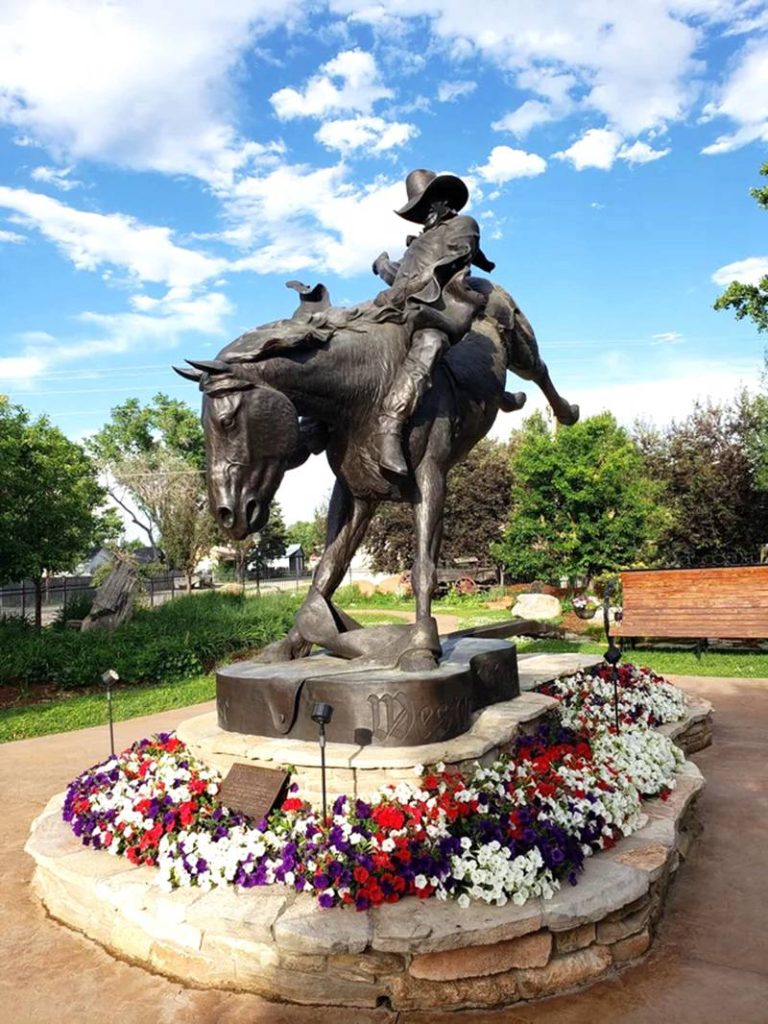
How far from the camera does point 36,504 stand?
43.5 ft

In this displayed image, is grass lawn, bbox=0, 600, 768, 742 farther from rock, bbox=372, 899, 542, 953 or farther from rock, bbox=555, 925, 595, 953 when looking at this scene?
rock, bbox=555, 925, 595, 953

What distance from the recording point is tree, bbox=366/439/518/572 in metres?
25.7

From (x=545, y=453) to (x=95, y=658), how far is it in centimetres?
1078

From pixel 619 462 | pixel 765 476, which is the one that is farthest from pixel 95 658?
pixel 765 476

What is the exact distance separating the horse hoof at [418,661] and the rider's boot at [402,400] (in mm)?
990

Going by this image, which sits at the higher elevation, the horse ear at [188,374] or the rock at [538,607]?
the horse ear at [188,374]

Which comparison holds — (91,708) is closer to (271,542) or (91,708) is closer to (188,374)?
(188,374)

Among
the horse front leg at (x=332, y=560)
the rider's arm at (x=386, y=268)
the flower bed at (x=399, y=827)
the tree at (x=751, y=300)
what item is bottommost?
the flower bed at (x=399, y=827)

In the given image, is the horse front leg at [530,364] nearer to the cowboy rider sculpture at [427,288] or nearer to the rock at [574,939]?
the cowboy rider sculpture at [427,288]

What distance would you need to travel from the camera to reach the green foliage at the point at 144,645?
1033 cm

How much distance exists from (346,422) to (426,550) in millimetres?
864

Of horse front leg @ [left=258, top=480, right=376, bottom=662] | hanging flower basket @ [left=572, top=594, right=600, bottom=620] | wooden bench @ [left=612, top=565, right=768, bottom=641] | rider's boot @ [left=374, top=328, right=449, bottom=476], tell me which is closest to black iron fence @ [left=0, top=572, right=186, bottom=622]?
hanging flower basket @ [left=572, top=594, right=600, bottom=620]

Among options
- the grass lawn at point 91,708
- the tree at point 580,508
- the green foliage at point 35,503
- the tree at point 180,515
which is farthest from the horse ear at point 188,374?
the tree at point 180,515

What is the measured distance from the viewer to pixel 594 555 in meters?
15.6
